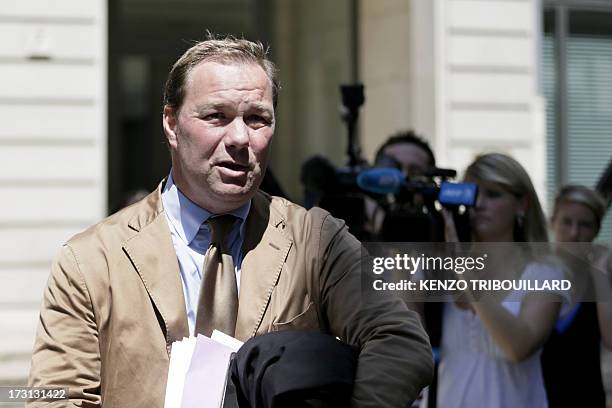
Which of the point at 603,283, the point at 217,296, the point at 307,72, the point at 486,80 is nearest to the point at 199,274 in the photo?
the point at 217,296

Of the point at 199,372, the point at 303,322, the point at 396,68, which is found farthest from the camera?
the point at 396,68

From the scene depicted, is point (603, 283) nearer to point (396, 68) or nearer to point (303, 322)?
point (303, 322)

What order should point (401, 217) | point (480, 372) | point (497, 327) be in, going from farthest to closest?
point (401, 217) → point (480, 372) → point (497, 327)

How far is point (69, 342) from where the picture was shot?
2.17 meters

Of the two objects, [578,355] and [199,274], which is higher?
[199,274]

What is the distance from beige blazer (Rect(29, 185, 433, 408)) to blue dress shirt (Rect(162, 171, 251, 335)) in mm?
38

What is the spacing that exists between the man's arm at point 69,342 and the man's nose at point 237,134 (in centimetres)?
41

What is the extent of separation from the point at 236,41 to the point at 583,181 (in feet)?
30.2

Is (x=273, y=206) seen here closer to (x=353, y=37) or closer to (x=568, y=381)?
(x=568, y=381)

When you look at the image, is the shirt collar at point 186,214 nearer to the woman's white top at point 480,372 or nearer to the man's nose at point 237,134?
the man's nose at point 237,134

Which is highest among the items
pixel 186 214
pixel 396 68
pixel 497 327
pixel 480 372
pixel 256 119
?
pixel 396 68

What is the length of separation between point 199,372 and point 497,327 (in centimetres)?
124

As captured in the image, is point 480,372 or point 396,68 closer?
point 480,372

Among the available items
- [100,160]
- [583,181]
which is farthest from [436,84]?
[100,160]
